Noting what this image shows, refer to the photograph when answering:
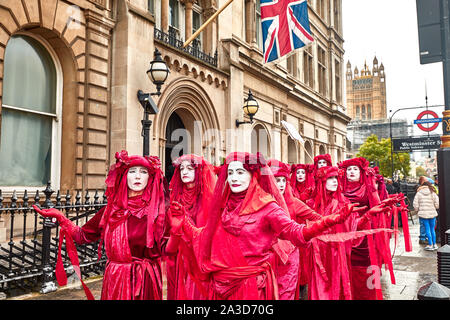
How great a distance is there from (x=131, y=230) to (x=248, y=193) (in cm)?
108

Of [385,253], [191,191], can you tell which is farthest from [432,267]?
[191,191]

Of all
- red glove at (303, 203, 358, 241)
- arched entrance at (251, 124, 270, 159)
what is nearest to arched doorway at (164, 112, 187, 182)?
arched entrance at (251, 124, 270, 159)

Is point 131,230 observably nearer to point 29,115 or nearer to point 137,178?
point 137,178

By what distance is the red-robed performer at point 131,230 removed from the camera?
3299 millimetres

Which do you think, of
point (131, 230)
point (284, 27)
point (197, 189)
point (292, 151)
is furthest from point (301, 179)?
point (292, 151)

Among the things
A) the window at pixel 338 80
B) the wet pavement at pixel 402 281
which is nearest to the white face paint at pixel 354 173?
the wet pavement at pixel 402 281

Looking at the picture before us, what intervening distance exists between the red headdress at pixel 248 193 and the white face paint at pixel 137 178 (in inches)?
28.4

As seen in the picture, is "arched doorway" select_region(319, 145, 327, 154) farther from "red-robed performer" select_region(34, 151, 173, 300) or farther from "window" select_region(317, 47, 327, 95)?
"red-robed performer" select_region(34, 151, 173, 300)

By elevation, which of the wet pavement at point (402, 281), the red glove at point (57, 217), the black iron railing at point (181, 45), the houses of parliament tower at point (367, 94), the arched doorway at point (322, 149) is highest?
the houses of parliament tower at point (367, 94)

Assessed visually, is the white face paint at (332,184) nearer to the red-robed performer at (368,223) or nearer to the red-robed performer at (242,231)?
the red-robed performer at (368,223)

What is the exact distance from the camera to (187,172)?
4637 millimetres

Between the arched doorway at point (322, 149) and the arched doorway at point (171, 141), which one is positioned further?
the arched doorway at point (322, 149)

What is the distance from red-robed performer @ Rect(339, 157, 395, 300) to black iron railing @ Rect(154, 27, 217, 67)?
7.12 m

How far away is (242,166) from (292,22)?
9080 millimetres
